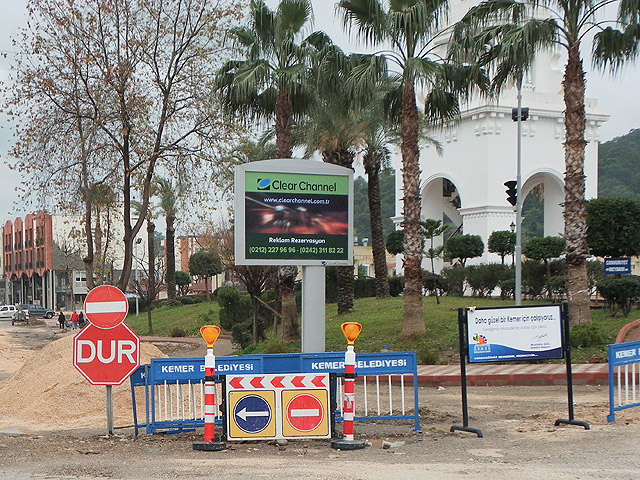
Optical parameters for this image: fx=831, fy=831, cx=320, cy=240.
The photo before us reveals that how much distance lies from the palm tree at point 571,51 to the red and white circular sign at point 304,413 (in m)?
11.8

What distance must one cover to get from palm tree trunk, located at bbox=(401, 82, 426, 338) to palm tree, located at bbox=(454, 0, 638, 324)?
2.27 m

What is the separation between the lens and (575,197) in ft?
66.2

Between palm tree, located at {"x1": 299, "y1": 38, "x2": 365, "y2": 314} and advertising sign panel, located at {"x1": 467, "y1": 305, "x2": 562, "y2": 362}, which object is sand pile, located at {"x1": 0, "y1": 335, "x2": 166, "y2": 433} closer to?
advertising sign panel, located at {"x1": 467, "y1": 305, "x2": 562, "y2": 362}

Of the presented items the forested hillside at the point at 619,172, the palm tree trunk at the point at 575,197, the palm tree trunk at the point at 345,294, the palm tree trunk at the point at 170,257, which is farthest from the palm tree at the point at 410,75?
the forested hillside at the point at 619,172

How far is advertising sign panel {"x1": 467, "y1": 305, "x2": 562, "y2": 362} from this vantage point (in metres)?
10.6

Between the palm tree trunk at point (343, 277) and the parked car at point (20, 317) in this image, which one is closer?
the palm tree trunk at point (343, 277)

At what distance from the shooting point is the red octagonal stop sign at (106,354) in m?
10.3

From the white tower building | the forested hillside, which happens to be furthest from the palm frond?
the forested hillside

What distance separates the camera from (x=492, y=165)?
43.8 metres

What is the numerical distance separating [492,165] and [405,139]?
2339 cm

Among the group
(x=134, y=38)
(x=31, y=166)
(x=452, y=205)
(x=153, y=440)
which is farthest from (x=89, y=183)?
(x=452, y=205)

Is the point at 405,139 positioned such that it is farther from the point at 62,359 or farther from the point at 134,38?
the point at 62,359

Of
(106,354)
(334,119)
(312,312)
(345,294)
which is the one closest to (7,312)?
(345,294)

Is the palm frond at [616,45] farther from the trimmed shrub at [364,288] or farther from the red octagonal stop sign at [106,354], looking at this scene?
the trimmed shrub at [364,288]
